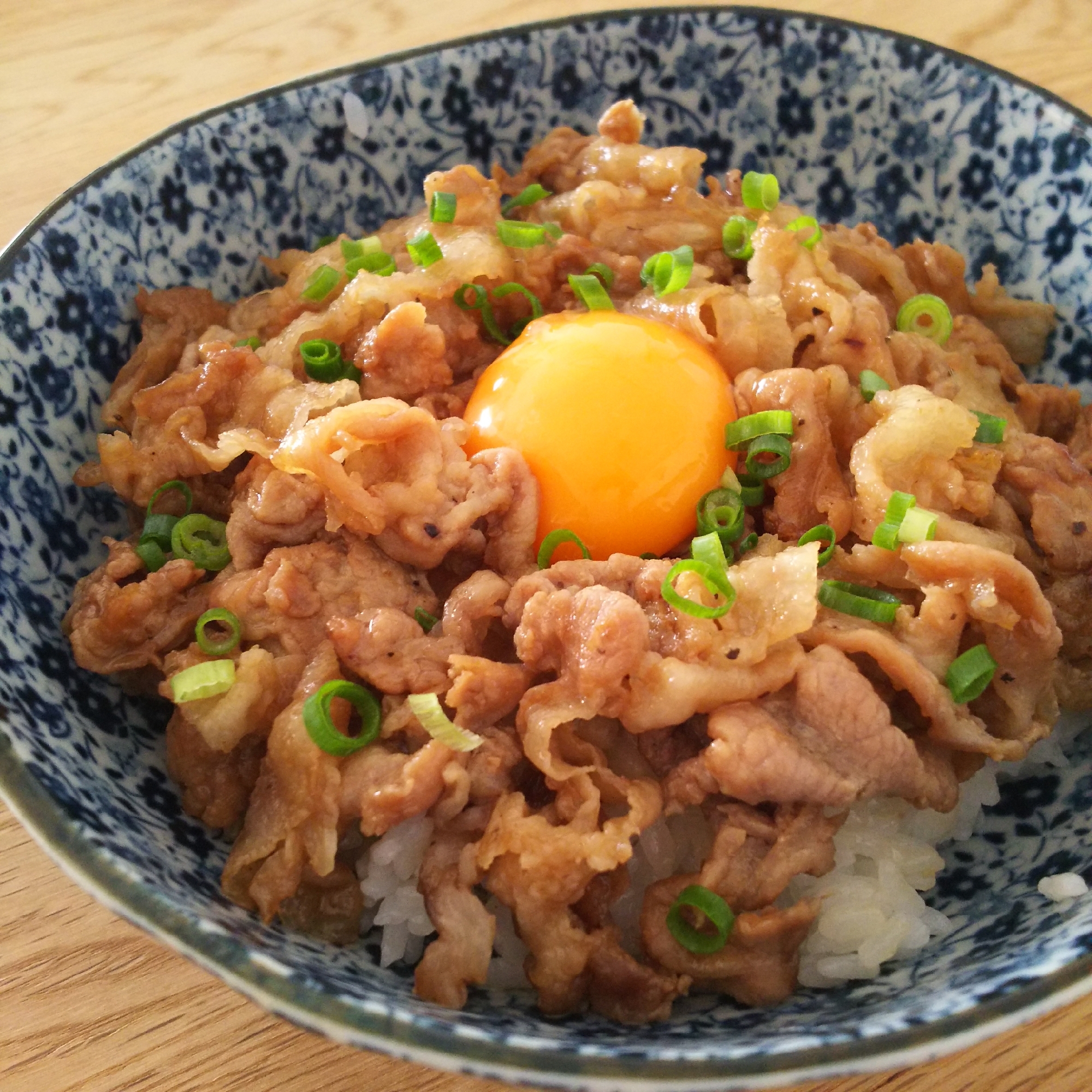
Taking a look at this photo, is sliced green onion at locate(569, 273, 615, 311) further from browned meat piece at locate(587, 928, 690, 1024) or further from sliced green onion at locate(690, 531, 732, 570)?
browned meat piece at locate(587, 928, 690, 1024)

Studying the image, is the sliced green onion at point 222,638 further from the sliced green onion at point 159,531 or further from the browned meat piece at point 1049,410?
the browned meat piece at point 1049,410

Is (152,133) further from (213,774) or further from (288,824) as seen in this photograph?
(288,824)

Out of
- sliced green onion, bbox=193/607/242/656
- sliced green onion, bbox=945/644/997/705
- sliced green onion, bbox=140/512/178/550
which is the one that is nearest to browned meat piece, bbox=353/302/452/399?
sliced green onion, bbox=140/512/178/550

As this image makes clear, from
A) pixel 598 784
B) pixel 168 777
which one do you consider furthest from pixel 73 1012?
pixel 598 784

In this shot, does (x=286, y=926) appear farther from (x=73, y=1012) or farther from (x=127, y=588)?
(x=127, y=588)

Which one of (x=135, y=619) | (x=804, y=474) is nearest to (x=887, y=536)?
(x=804, y=474)
